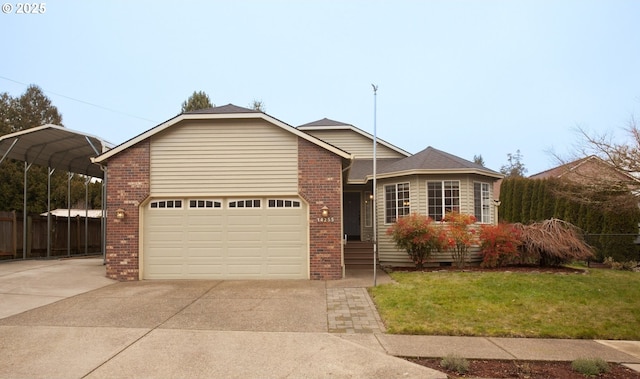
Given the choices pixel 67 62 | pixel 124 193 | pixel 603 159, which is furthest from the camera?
pixel 67 62

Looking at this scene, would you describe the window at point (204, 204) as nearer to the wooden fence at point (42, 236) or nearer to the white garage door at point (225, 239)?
the white garage door at point (225, 239)

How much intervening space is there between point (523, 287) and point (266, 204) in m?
6.65

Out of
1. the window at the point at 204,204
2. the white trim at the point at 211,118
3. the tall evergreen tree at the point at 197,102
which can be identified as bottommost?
the window at the point at 204,204

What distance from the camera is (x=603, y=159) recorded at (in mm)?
8305

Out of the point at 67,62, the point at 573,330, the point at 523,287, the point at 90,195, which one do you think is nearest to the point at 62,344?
the point at 573,330

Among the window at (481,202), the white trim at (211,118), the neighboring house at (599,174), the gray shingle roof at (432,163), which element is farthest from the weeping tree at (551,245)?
the white trim at (211,118)

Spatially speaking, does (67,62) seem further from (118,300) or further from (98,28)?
(118,300)

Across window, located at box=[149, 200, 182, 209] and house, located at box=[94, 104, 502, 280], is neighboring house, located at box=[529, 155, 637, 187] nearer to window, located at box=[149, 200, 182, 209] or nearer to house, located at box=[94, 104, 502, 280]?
house, located at box=[94, 104, 502, 280]

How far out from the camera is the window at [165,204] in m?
11.6

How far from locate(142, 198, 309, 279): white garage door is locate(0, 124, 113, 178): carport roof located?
3.81 m

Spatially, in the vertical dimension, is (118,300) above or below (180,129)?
below

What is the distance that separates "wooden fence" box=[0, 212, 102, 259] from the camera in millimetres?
14836

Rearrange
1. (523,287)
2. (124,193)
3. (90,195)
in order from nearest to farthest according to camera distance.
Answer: (523,287)
(124,193)
(90,195)

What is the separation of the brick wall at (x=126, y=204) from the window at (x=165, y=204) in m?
0.32
